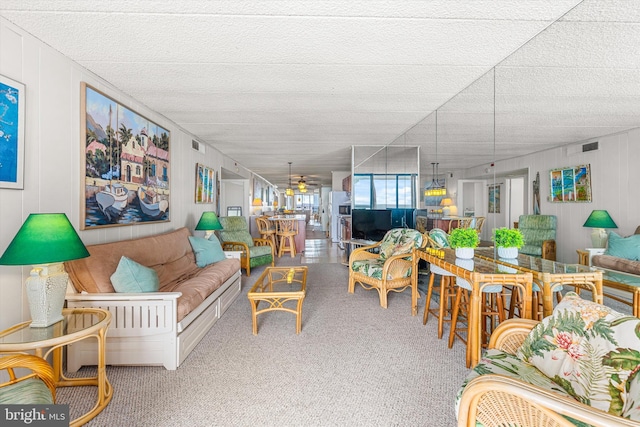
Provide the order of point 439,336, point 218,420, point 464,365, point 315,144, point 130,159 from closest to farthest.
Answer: point 218,420 < point 464,365 < point 439,336 < point 130,159 < point 315,144

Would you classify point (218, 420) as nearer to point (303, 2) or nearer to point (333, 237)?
point (303, 2)

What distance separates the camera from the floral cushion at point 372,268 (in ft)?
11.8

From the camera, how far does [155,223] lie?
142 inches

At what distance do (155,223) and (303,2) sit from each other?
316 cm

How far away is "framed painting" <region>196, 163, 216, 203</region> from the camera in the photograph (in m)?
4.97

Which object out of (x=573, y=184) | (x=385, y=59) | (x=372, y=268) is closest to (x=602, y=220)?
(x=573, y=184)

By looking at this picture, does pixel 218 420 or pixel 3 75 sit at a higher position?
pixel 3 75

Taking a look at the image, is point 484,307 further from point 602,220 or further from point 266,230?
point 266,230

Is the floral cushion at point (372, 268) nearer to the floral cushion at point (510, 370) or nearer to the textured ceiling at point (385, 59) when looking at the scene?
the textured ceiling at point (385, 59)

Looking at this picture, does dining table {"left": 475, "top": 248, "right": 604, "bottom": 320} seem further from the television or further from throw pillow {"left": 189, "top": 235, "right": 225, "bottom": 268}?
throw pillow {"left": 189, "top": 235, "right": 225, "bottom": 268}

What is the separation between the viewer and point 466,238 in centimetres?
237

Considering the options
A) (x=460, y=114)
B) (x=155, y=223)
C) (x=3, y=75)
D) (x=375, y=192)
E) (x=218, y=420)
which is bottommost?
(x=218, y=420)

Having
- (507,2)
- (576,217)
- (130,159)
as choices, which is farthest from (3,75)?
(576,217)

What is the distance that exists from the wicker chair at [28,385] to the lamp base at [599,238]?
10.5 ft
